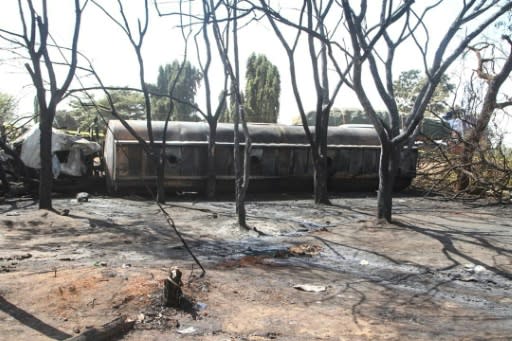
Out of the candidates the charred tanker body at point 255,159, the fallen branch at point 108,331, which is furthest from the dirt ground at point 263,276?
the charred tanker body at point 255,159

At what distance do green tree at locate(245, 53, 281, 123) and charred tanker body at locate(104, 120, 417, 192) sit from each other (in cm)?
2299

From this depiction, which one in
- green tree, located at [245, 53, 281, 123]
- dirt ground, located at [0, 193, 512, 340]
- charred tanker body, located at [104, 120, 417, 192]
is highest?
green tree, located at [245, 53, 281, 123]

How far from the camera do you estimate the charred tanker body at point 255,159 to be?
45.8ft

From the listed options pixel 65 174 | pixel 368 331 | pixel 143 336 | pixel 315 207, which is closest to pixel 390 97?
pixel 315 207

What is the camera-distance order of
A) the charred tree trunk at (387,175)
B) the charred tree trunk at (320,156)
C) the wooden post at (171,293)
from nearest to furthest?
the wooden post at (171,293) < the charred tree trunk at (387,175) < the charred tree trunk at (320,156)

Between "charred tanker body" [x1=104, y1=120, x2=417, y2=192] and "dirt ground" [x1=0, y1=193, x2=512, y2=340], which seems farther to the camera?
Answer: "charred tanker body" [x1=104, y1=120, x2=417, y2=192]

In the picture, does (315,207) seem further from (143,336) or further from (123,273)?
(143,336)

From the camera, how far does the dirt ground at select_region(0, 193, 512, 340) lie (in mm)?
4258

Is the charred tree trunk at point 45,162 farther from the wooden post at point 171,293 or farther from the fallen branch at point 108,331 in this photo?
the fallen branch at point 108,331

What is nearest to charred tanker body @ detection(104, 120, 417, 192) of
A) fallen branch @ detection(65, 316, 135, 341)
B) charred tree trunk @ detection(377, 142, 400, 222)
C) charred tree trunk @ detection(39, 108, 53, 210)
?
charred tree trunk @ detection(39, 108, 53, 210)

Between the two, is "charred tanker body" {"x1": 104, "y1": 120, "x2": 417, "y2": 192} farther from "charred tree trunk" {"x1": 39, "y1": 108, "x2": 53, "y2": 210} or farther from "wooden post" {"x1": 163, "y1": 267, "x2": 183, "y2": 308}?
"wooden post" {"x1": 163, "y1": 267, "x2": 183, "y2": 308}

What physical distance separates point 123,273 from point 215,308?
1.32 metres

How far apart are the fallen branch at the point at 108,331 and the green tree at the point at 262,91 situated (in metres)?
35.4

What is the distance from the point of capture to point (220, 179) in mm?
14695
